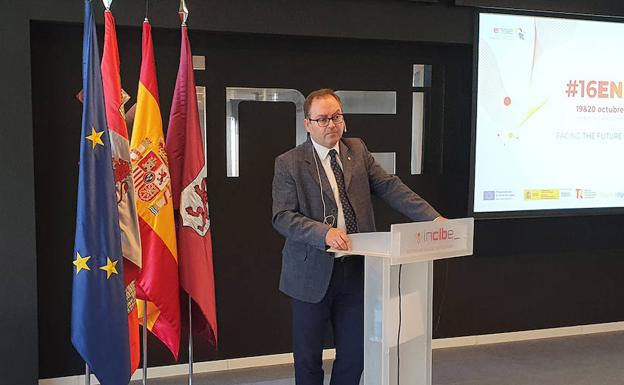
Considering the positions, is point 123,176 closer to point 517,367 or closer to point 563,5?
point 517,367

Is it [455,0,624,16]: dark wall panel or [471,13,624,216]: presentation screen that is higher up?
[455,0,624,16]: dark wall panel

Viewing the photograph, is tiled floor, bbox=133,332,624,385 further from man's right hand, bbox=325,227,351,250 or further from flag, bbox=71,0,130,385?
man's right hand, bbox=325,227,351,250

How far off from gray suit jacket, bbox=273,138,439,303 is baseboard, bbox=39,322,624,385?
5.17ft

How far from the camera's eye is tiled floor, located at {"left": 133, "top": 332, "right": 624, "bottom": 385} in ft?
14.0

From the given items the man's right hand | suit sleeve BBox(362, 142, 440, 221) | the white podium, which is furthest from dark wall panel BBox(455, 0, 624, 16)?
the man's right hand

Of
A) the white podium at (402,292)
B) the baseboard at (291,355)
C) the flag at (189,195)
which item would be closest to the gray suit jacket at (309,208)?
the white podium at (402,292)

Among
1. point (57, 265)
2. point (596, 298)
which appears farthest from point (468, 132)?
point (57, 265)

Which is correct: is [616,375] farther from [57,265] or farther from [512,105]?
[57,265]

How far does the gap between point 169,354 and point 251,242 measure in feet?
2.67

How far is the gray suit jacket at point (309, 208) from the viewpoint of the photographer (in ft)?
9.75

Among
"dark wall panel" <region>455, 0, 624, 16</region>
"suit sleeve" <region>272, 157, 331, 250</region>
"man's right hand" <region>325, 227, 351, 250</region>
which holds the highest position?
"dark wall panel" <region>455, 0, 624, 16</region>

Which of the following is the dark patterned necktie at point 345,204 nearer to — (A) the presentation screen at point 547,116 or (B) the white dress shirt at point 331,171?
(B) the white dress shirt at point 331,171

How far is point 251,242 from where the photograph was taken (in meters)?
4.47

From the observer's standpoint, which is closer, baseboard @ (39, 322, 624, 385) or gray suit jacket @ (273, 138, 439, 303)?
gray suit jacket @ (273, 138, 439, 303)
